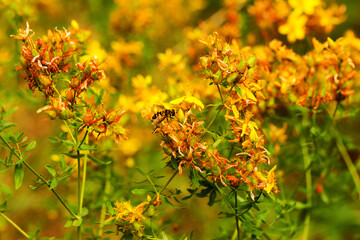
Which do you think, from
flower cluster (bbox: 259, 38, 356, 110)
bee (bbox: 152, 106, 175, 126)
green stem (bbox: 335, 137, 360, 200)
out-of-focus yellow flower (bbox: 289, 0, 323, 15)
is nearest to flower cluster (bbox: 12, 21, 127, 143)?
bee (bbox: 152, 106, 175, 126)

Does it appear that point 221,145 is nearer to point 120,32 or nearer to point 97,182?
point 97,182

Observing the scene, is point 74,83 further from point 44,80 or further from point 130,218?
point 130,218

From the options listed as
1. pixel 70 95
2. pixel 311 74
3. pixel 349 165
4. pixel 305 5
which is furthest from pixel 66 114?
pixel 305 5

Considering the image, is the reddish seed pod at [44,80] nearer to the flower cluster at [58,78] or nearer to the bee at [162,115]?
the flower cluster at [58,78]

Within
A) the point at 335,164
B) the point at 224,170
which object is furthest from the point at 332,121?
the point at 224,170

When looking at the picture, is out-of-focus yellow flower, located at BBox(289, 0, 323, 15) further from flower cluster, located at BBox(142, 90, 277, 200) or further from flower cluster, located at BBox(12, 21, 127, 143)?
flower cluster, located at BBox(12, 21, 127, 143)

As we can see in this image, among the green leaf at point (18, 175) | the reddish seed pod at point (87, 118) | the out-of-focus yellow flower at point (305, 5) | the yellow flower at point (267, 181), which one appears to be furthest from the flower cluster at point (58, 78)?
the out-of-focus yellow flower at point (305, 5)

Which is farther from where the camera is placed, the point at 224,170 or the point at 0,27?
the point at 0,27

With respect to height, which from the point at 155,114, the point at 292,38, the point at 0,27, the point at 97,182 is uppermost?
the point at 0,27
